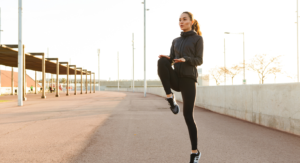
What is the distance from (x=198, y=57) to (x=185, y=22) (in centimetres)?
52

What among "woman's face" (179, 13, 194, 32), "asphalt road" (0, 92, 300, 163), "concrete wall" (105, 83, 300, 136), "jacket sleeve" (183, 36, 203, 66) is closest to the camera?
"jacket sleeve" (183, 36, 203, 66)

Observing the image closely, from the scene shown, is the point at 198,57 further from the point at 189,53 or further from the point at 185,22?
the point at 185,22

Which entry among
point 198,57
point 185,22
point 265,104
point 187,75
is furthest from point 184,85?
point 265,104

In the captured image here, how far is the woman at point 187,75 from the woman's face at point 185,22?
74mm

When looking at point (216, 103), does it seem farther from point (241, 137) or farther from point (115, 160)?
point (115, 160)

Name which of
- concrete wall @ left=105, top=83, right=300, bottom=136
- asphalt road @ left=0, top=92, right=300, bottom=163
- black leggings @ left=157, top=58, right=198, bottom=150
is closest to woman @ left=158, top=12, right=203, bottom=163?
black leggings @ left=157, top=58, right=198, bottom=150

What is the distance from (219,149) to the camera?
4352 millimetres

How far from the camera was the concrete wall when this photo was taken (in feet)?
19.1

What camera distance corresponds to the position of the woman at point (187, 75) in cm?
312

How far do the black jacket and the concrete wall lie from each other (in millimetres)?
3780

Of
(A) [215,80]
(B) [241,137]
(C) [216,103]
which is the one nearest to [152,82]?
(A) [215,80]

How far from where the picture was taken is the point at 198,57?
3.17 m

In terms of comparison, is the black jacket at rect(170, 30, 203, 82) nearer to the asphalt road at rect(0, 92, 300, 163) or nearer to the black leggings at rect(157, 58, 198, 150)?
the black leggings at rect(157, 58, 198, 150)

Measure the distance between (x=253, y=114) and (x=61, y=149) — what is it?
5.86 m
